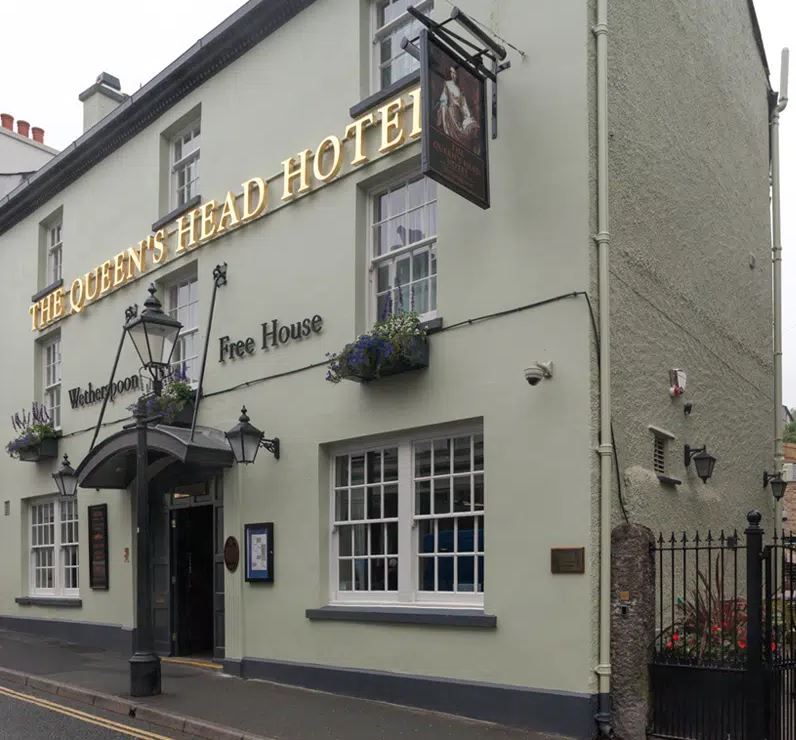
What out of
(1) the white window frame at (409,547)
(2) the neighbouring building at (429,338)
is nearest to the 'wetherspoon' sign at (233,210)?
(2) the neighbouring building at (429,338)

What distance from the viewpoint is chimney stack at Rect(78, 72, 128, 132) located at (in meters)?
18.8

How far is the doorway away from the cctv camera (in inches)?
280

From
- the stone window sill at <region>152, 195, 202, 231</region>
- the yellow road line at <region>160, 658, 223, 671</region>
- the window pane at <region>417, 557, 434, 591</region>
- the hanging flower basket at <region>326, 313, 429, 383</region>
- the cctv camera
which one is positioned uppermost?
the stone window sill at <region>152, 195, 202, 231</region>

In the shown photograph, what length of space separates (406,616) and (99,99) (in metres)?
13.1

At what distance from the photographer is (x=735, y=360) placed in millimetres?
12875

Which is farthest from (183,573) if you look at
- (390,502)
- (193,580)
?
(390,502)

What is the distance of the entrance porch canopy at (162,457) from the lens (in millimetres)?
12266

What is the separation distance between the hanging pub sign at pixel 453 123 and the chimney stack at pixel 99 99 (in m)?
11.3

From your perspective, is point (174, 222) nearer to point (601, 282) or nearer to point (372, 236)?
point (372, 236)

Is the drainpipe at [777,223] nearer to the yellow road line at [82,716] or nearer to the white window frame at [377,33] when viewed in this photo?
the white window frame at [377,33]

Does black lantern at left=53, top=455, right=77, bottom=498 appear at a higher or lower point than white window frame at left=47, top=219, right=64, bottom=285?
lower

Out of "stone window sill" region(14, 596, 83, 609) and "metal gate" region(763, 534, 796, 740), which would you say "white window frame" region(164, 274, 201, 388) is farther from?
"metal gate" region(763, 534, 796, 740)

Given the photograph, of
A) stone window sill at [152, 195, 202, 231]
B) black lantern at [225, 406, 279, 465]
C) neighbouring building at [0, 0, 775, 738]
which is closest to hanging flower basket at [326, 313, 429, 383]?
neighbouring building at [0, 0, 775, 738]

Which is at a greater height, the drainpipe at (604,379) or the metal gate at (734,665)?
the drainpipe at (604,379)
